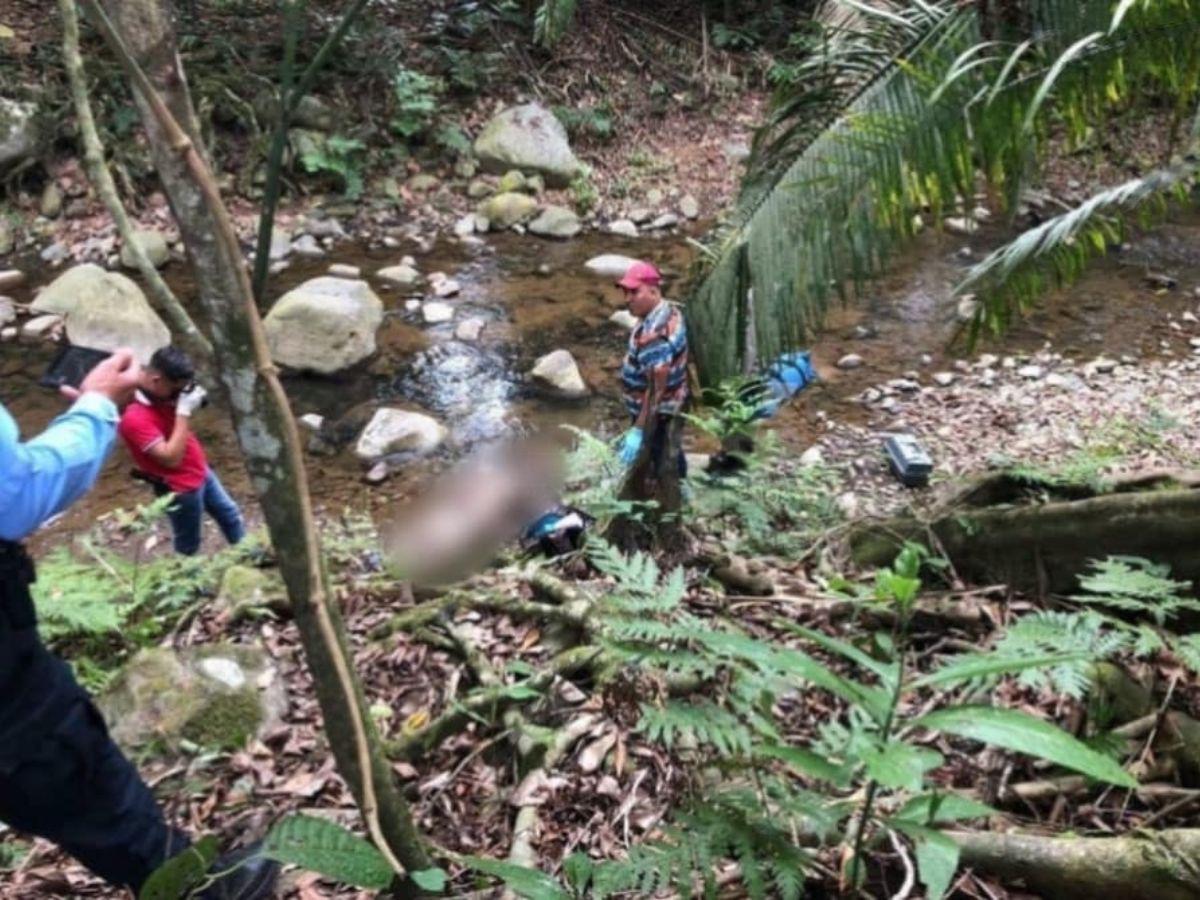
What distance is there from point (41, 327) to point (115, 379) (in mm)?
6837

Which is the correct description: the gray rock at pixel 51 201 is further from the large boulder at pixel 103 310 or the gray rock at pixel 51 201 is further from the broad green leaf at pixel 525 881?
the broad green leaf at pixel 525 881

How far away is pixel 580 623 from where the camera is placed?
3.05m

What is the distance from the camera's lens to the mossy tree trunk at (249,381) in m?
1.40

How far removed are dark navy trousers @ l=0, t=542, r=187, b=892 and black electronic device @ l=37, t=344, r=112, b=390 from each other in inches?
26.1

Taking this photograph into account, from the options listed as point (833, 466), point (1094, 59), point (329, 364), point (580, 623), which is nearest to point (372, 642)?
point (580, 623)

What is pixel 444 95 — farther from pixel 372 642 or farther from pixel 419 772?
pixel 419 772

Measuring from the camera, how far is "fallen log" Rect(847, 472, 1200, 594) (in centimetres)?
291

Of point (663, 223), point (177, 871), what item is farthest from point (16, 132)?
point (177, 871)

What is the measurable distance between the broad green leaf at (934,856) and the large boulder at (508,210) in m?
9.77

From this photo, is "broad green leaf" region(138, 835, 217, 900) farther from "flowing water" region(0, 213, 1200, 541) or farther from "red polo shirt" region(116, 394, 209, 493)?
"flowing water" region(0, 213, 1200, 541)

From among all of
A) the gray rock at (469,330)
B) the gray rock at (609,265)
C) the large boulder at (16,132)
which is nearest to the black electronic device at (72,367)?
the gray rock at (469,330)

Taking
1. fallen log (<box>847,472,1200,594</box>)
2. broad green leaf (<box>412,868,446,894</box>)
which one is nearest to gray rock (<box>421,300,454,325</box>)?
fallen log (<box>847,472,1200,594</box>)

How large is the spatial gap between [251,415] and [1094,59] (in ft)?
9.73

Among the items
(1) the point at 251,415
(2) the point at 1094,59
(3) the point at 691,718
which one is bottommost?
(3) the point at 691,718
